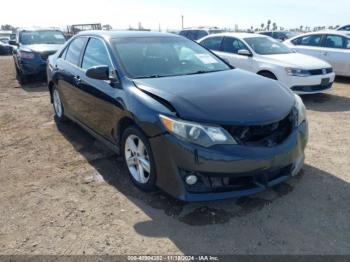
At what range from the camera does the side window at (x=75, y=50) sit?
501 cm

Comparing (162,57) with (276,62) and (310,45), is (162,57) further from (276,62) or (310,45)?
(310,45)

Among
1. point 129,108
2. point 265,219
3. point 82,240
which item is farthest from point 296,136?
point 82,240

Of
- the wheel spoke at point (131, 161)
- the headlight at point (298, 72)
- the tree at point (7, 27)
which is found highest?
the headlight at point (298, 72)

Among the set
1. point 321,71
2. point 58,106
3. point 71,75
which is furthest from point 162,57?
point 321,71

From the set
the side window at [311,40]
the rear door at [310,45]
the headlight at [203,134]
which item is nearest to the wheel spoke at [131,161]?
the headlight at [203,134]

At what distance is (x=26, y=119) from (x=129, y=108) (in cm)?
392

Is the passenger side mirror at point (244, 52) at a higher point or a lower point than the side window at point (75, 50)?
lower

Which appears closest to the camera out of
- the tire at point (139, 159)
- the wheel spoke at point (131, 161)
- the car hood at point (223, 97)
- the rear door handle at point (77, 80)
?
the car hood at point (223, 97)

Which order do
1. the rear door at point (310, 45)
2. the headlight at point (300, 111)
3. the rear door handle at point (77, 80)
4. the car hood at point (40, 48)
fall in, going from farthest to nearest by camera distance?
the rear door at point (310, 45), the car hood at point (40, 48), the rear door handle at point (77, 80), the headlight at point (300, 111)

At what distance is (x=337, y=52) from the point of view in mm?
9875

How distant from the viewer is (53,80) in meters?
5.89

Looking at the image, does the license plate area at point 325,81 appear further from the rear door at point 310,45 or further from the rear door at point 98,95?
the rear door at point 98,95

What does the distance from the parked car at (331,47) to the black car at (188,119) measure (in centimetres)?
664

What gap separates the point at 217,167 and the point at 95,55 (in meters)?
2.42
